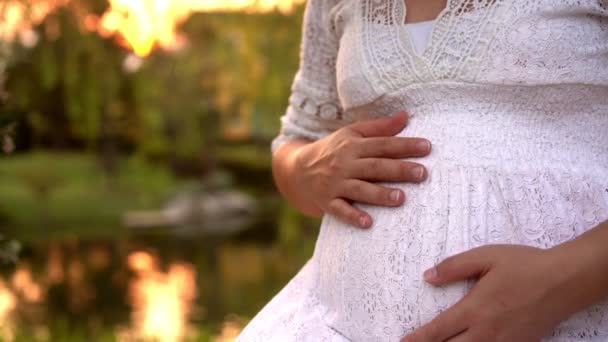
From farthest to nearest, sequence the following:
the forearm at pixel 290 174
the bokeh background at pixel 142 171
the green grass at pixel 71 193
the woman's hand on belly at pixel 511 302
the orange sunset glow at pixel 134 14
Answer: the green grass at pixel 71 193 < the bokeh background at pixel 142 171 < the orange sunset glow at pixel 134 14 < the forearm at pixel 290 174 < the woman's hand on belly at pixel 511 302

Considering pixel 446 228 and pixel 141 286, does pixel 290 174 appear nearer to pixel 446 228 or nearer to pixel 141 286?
pixel 446 228

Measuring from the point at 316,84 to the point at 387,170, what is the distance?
0.32 meters

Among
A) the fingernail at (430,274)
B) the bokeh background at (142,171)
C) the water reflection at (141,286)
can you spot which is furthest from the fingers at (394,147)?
the water reflection at (141,286)

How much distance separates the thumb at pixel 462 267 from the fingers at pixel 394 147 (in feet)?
0.42

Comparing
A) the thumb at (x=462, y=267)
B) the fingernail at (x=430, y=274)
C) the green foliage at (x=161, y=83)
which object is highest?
the thumb at (x=462, y=267)

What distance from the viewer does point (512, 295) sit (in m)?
0.66

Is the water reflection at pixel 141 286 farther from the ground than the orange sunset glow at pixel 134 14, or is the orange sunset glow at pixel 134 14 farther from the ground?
the orange sunset glow at pixel 134 14

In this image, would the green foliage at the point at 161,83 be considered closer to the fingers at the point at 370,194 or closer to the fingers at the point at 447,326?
the fingers at the point at 370,194

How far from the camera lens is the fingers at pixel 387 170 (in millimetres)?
779

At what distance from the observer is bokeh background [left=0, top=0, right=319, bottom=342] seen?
541cm

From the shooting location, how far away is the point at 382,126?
2.76 ft

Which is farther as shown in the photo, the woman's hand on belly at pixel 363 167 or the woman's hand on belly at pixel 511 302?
the woman's hand on belly at pixel 363 167

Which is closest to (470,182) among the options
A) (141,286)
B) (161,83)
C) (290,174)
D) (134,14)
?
(290,174)

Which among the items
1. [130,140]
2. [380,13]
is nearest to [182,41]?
[130,140]
